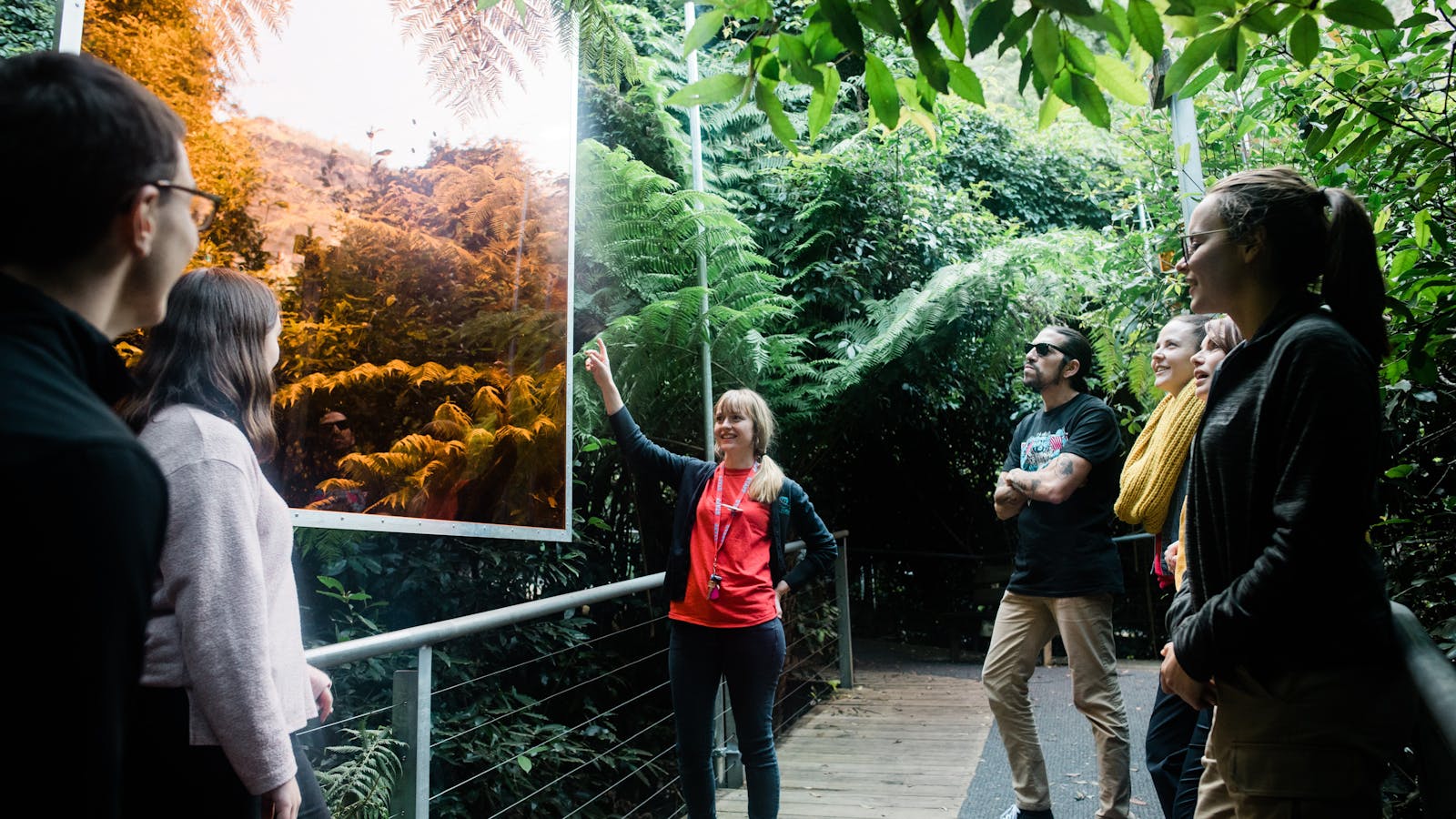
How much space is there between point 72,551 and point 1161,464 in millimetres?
3287

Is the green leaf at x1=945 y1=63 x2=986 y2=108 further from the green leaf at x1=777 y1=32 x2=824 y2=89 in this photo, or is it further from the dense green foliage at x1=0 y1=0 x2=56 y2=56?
the dense green foliage at x1=0 y1=0 x2=56 y2=56

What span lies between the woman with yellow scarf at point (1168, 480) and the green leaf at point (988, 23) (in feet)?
5.98

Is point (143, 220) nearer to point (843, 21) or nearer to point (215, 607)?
point (215, 607)

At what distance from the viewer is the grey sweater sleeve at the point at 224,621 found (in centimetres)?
162

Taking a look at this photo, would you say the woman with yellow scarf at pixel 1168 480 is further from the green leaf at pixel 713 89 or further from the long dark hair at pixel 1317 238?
the green leaf at pixel 713 89

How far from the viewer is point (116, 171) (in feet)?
3.26

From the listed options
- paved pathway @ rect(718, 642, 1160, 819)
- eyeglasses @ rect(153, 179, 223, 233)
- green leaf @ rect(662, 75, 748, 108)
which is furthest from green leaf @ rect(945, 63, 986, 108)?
paved pathway @ rect(718, 642, 1160, 819)

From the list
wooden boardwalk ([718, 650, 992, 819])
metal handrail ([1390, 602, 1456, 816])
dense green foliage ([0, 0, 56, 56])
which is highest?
dense green foliage ([0, 0, 56, 56])

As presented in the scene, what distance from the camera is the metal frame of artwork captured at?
187 centimetres

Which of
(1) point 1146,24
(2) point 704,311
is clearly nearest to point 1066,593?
(2) point 704,311

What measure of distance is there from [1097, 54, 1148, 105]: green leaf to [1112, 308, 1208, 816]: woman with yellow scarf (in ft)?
5.05

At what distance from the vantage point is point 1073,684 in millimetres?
3936

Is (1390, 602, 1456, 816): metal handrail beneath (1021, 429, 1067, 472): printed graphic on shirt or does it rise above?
beneath

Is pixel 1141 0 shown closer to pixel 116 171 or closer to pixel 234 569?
pixel 116 171
